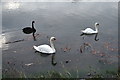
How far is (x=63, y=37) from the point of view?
24109 millimetres

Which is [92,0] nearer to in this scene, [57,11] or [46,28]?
[57,11]

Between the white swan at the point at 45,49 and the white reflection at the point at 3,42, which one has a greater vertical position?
the white reflection at the point at 3,42

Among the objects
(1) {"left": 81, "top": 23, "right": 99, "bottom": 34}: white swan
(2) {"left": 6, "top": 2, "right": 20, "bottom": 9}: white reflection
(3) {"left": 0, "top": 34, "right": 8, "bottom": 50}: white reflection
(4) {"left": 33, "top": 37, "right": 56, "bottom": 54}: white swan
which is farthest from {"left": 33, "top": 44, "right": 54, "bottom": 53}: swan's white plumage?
(2) {"left": 6, "top": 2, "right": 20, "bottom": 9}: white reflection

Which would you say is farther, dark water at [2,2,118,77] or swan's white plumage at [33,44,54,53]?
swan's white plumage at [33,44,54,53]

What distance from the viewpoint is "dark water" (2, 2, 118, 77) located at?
19578 millimetres

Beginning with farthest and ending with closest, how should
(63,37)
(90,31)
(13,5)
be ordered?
1. (13,5)
2. (90,31)
3. (63,37)

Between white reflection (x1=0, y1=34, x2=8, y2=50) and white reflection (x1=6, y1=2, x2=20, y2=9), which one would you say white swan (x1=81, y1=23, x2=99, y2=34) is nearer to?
white reflection (x1=0, y1=34, x2=8, y2=50)

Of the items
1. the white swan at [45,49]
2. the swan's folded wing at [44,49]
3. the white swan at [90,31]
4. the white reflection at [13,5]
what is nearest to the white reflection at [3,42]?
the white swan at [45,49]

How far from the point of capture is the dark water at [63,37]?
19.6 meters

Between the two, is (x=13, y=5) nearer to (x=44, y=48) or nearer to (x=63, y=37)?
(x=63, y=37)

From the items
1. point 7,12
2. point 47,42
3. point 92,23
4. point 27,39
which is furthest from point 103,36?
point 7,12

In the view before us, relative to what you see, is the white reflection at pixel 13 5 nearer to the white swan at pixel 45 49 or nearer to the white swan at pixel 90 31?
the white swan at pixel 90 31

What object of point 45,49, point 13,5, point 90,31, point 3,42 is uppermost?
point 13,5

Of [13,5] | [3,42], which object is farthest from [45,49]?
Result: [13,5]
